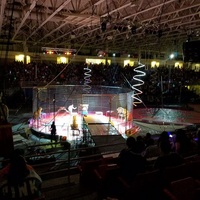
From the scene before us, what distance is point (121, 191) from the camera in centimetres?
357

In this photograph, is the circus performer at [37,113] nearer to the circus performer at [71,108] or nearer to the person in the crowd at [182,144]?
the circus performer at [71,108]

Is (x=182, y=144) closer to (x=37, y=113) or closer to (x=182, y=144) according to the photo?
(x=182, y=144)

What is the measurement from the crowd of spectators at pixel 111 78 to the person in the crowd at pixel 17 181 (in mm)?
14508

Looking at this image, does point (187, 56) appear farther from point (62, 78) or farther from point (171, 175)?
point (62, 78)

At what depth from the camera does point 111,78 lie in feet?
69.9

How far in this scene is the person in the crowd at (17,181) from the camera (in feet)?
8.12

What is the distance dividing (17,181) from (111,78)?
19077mm

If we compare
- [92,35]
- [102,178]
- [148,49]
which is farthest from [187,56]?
[148,49]

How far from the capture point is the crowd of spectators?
713 inches

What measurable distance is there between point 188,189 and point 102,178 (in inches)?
47.1

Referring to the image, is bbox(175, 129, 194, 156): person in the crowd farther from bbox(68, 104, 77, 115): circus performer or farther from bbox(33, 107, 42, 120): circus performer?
bbox(68, 104, 77, 115): circus performer

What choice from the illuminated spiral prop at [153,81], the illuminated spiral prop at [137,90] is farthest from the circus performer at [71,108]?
the illuminated spiral prop at [153,81]

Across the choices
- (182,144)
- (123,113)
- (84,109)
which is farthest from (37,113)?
(182,144)

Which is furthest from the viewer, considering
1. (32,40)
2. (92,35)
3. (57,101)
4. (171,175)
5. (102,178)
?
(32,40)
